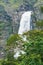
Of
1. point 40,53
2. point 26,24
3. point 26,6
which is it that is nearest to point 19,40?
point 40,53

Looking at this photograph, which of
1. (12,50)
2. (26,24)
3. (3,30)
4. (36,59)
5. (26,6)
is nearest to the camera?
(36,59)

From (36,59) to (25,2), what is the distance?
22.5 m

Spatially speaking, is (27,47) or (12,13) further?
(12,13)

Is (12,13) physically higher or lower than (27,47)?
lower

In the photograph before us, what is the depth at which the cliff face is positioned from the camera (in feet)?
87.6

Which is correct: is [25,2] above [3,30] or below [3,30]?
above

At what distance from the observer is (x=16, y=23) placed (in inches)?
1089

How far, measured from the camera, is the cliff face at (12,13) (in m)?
26.7

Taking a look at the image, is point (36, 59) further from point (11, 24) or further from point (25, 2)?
point (25, 2)

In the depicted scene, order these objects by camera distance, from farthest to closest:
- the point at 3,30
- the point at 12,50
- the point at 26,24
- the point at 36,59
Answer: the point at 3,30, the point at 26,24, the point at 12,50, the point at 36,59

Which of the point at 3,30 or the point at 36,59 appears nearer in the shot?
the point at 36,59

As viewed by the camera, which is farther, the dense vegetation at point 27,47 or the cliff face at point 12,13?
the cliff face at point 12,13

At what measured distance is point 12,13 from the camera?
29.4 m

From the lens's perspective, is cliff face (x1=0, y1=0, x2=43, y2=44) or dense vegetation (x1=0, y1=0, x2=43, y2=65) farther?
cliff face (x1=0, y1=0, x2=43, y2=44)
